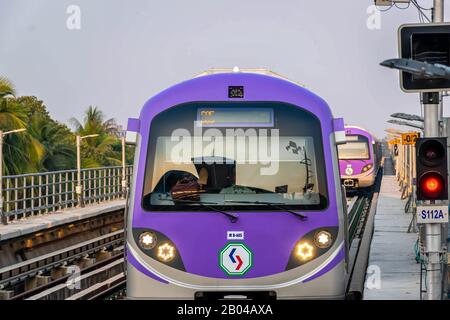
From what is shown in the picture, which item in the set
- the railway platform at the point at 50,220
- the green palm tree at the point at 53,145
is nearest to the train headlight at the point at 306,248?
the railway platform at the point at 50,220

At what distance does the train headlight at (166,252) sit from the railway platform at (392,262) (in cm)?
435

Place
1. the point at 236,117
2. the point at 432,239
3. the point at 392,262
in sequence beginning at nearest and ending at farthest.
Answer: the point at 236,117, the point at 432,239, the point at 392,262

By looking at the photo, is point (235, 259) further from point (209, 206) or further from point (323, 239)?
point (323, 239)

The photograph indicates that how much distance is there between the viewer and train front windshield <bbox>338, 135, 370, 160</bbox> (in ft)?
129

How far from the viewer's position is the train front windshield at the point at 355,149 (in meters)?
39.5

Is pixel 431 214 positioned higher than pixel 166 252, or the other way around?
pixel 431 214

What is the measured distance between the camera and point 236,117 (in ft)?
35.3

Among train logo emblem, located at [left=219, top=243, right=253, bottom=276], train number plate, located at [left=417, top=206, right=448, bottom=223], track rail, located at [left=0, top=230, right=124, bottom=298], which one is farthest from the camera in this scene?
track rail, located at [left=0, top=230, right=124, bottom=298]

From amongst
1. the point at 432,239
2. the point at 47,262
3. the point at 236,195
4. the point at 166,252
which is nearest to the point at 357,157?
the point at 47,262

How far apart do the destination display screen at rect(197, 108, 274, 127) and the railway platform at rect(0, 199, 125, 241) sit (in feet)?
40.4

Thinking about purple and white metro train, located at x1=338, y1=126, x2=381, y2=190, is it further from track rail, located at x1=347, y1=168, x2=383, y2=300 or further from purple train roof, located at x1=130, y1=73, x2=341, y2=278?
purple train roof, located at x1=130, y1=73, x2=341, y2=278

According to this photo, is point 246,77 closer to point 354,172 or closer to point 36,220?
point 36,220

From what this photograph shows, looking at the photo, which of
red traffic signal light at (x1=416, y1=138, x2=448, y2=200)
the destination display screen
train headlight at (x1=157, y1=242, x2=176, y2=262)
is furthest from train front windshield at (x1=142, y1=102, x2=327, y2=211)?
red traffic signal light at (x1=416, y1=138, x2=448, y2=200)

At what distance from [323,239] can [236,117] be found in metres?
1.56
